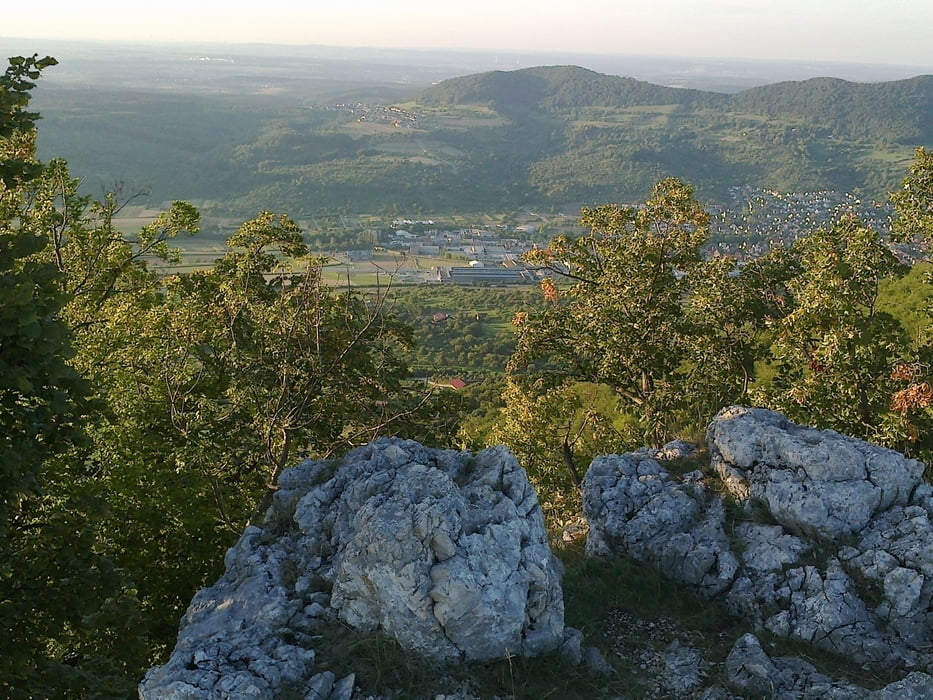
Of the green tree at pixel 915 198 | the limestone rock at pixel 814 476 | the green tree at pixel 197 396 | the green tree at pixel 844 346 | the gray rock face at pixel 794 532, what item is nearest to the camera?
the gray rock face at pixel 794 532

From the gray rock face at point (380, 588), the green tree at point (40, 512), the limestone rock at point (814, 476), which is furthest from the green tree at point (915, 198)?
the green tree at point (40, 512)

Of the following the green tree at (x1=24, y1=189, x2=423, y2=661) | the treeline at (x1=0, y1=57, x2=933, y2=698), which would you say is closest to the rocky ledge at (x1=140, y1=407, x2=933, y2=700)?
the treeline at (x1=0, y1=57, x2=933, y2=698)

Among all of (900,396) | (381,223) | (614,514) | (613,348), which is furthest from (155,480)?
(381,223)

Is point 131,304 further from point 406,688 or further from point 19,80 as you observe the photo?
point 406,688

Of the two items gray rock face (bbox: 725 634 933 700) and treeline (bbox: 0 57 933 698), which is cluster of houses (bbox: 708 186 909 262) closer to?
treeline (bbox: 0 57 933 698)

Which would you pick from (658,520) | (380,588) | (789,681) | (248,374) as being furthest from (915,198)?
(380,588)

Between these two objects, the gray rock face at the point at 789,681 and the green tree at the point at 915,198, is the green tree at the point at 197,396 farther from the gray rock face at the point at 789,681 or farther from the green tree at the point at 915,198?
the green tree at the point at 915,198
